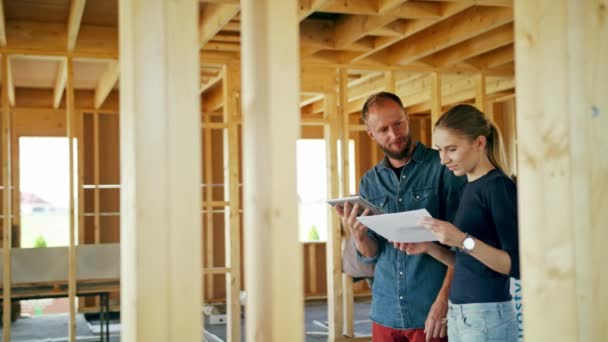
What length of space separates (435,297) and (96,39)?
4306 mm

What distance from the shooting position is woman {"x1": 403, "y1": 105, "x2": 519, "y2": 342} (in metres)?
2.36

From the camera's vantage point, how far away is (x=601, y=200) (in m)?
1.70

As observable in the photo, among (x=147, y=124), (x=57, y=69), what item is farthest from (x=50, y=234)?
(x=147, y=124)

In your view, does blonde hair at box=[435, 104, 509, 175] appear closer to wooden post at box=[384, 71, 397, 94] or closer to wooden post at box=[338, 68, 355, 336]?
wooden post at box=[338, 68, 355, 336]

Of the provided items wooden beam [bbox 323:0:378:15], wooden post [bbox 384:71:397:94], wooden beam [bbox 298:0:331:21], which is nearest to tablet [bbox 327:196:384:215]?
wooden beam [bbox 298:0:331:21]

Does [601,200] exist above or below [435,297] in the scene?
above

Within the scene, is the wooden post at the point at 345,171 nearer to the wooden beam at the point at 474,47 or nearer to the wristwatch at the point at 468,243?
the wooden beam at the point at 474,47

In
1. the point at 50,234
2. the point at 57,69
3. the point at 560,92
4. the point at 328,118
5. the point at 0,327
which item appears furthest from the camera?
the point at 50,234

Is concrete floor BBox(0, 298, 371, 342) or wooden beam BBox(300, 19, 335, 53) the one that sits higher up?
wooden beam BBox(300, 19, 335, 53)

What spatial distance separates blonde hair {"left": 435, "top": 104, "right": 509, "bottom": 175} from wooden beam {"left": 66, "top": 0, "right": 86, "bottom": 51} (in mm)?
2935

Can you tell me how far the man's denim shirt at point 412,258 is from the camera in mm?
2828

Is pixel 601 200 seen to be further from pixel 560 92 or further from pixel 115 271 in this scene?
pixel 115 271

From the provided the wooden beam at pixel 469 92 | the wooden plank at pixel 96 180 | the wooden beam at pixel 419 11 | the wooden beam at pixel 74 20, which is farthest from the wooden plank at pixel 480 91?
the wooden plank at pixel 96 180

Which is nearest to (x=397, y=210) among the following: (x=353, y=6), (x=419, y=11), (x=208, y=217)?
(x=353, y=6)
